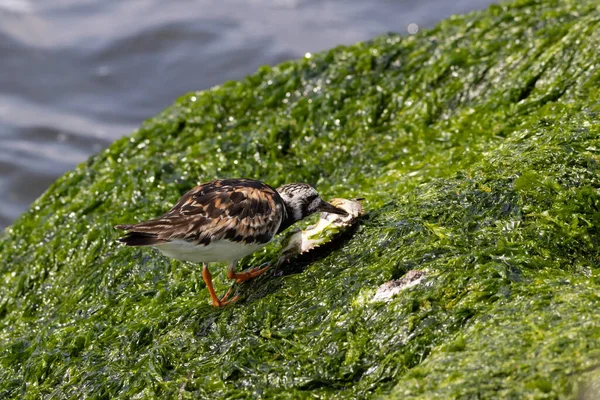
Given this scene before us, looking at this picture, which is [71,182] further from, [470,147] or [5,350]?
[470,147]

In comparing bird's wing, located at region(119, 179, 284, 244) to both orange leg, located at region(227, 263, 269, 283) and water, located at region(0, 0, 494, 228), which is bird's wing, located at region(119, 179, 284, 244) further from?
water, located at region(0, 0, 494, 228)

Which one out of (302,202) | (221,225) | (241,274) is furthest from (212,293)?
(302,202)

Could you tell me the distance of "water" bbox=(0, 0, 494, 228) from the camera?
9781 millimetres

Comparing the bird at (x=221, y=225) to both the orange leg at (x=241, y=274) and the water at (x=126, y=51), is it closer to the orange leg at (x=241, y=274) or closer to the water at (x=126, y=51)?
the orange leg at (x=241, y=274)

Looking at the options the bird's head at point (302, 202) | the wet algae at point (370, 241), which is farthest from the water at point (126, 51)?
the bird's head at point (302, 202)

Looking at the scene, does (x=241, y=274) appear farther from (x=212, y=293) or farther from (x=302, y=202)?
(x=302, y=202)

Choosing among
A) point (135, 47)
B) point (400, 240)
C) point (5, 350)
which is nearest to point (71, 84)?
point (135, 47)

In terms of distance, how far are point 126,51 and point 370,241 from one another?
26.3 feet

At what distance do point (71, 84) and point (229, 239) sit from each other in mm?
7401

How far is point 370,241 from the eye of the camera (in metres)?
4.02

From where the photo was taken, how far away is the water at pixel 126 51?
978 cm

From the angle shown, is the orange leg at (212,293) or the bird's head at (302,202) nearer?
the orange leg at (212,293)

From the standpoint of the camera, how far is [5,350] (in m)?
4.46

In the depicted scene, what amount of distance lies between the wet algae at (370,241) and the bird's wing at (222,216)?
296 millimetres
